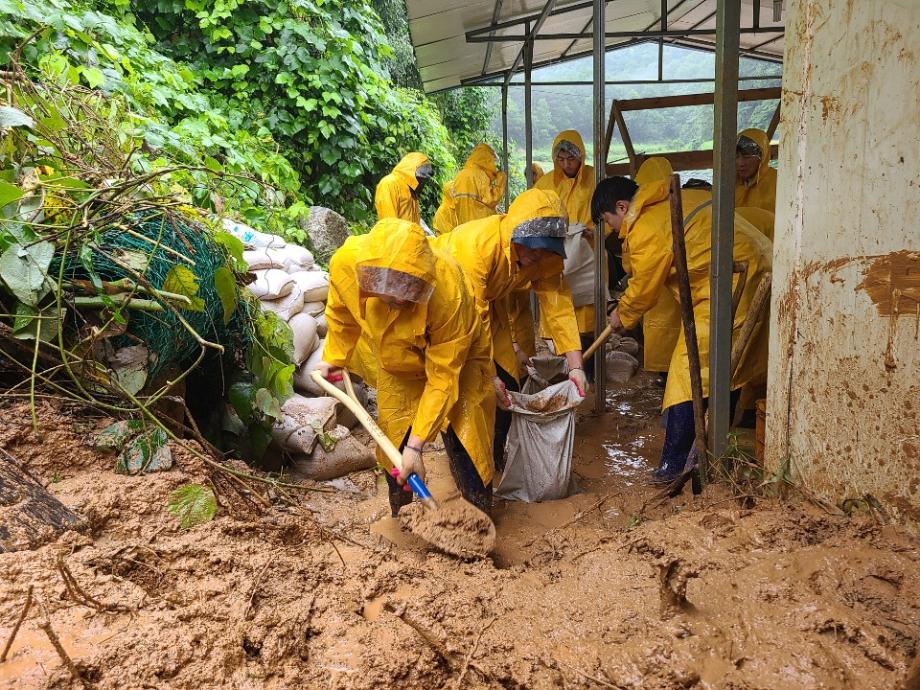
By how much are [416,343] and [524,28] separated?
6040 millimetres

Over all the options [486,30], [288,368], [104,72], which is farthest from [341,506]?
[486,30]

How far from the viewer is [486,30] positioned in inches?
271

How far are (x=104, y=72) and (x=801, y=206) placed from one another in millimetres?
5000

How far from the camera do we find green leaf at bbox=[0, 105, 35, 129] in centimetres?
271

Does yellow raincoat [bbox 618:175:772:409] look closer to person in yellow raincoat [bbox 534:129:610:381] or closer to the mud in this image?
the mud

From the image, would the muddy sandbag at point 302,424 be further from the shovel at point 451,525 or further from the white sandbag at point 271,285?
the shovel at point 451,525

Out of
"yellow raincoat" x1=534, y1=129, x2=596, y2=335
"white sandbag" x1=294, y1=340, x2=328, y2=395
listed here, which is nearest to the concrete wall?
"white sandbag" x1=294, y1=340, x2=328, y2=395

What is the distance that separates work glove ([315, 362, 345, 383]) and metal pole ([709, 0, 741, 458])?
5.36 feet

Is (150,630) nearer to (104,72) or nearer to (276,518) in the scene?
(276,518)

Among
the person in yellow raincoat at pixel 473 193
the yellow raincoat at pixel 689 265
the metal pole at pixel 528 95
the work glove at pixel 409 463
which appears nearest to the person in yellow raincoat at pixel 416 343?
the work glove at pixel 409 463

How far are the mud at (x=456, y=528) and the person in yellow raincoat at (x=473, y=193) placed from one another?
4580mm

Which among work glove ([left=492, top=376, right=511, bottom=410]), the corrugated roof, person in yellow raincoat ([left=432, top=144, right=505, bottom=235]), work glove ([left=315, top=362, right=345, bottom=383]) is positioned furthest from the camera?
person in yellow raincoat ([left=432, top=144, right=505, bottom=235])

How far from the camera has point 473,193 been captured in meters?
6.84

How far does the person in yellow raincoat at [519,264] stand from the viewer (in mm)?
3215
